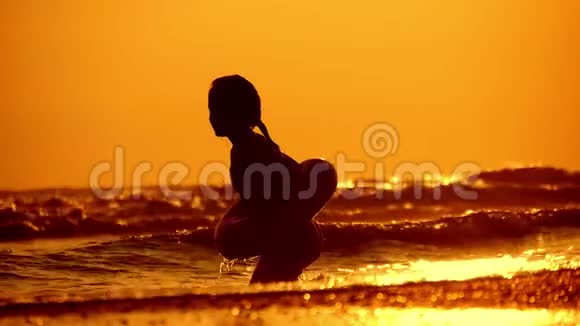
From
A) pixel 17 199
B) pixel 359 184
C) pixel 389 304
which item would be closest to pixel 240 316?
pixel 389 304

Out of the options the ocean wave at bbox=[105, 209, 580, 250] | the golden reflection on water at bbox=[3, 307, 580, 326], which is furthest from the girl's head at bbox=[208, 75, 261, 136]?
the ocean wave at bbox=[105, 209, 580, 250]

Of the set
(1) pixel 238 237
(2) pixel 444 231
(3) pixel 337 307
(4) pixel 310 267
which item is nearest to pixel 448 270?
(4) pixel 310 267

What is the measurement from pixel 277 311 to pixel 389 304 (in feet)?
2.20

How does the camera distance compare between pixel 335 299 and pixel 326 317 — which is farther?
pixel 335 299

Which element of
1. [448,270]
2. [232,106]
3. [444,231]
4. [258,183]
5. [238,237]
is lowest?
[444,231]

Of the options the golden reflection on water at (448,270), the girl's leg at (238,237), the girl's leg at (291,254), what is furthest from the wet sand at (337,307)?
the golden reflection on water at (448,270)

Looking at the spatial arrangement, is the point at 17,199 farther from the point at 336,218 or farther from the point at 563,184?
the point at 563,184

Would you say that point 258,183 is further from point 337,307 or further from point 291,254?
point 337,307

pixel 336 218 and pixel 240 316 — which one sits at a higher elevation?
pixel 240 316

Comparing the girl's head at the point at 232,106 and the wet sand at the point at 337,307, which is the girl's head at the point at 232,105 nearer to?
the girl's head at the point at 232,106

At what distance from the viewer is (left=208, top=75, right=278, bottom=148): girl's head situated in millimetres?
5625

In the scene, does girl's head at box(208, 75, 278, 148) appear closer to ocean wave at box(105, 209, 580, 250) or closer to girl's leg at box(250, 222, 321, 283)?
girl's leg at box(250, 222, 321, 283)

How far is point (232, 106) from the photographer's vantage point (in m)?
5.65

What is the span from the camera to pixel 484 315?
587cm
